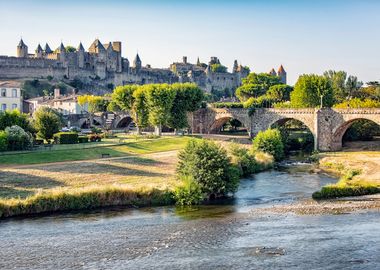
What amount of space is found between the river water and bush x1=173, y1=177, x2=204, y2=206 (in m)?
1.08

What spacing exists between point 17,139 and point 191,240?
85.9 ft

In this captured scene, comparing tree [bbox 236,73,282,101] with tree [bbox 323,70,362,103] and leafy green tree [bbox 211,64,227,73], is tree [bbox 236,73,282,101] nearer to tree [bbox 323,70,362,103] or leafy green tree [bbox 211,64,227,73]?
tree [bbox 323,70,362,103]

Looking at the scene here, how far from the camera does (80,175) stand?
42.3 metres

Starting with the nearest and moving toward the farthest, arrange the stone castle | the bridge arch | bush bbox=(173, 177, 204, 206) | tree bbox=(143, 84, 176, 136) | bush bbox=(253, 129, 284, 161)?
1. bush bbox=(173, 177, 204, 206)
2. bush bbox=(253, 129, 284, 161)
3. the bridge arch
4. tree bbox=(143, 84, 176, 136)
5. the stone castle

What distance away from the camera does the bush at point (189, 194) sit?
121 ft

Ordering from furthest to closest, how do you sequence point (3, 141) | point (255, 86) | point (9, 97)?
point (255, 86) < point (9, 97) < point (3, 141)

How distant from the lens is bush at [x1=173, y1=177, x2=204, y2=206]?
36906mm

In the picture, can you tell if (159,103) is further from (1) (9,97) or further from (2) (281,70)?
(2) (281,70)

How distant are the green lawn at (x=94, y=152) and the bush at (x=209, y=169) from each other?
12632 mm

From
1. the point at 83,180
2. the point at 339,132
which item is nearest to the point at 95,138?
the point at 83,180

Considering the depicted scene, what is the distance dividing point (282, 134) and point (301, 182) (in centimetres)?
2339

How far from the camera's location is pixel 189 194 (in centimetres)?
3697

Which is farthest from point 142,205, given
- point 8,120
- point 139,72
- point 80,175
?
point 139,72

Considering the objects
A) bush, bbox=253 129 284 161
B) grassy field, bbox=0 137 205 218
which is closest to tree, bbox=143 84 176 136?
bush, bbox=253 129 284 161
